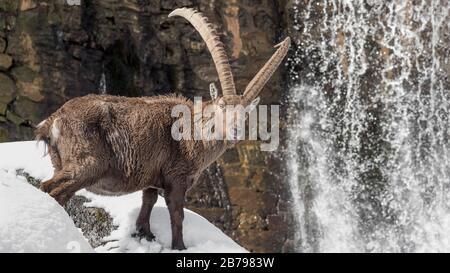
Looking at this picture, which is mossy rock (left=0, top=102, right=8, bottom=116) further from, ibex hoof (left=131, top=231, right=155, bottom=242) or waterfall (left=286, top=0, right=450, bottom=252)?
ibex hoof (left=131, top=231, right=155, bottom=242)

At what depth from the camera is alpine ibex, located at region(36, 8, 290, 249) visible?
314 inches

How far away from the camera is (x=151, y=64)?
57.6 feet

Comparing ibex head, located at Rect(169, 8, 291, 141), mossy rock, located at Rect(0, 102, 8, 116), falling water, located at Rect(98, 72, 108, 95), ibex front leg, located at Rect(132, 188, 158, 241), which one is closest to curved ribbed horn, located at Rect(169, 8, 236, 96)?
ibex head, located at Rect(169, 8, 291, 141)

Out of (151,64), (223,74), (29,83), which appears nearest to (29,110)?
(29,83)

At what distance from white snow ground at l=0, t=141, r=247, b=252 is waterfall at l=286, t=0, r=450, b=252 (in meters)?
8.48

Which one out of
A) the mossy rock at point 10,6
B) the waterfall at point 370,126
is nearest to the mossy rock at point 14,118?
the mossy rock at point 10,6

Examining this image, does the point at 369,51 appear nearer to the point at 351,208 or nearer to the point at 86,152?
the point at 351,208

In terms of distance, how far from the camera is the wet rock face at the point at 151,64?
16938mm

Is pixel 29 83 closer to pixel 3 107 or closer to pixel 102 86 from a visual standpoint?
pixel 3 107

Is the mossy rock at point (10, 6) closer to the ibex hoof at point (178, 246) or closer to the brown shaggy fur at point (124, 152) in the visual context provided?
the brown shaggy fur at point (124, 152)

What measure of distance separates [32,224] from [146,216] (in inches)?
126

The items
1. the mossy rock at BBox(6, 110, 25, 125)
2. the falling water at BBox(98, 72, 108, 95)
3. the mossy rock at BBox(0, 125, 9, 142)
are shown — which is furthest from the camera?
the falling water at BBox(98, 72, 108, 95)

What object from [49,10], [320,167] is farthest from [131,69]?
[320,167]

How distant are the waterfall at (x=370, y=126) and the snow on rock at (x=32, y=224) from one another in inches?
476
